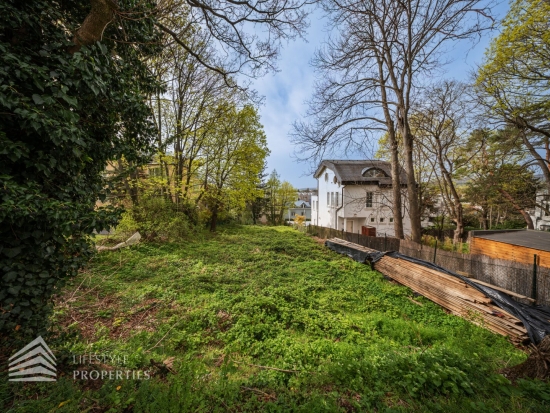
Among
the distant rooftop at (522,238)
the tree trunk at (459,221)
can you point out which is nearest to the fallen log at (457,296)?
the distant rooftop at (522,238)

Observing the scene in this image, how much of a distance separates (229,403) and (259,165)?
44.8 feet

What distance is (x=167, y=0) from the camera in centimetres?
449

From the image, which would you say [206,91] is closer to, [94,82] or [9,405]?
[94,82]

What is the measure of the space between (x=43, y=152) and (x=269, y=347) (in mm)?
3781

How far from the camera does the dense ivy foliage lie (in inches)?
77.8

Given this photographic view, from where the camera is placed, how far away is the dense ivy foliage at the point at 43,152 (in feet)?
6.48

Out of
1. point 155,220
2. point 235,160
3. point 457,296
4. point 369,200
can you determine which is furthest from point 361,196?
point 155,220

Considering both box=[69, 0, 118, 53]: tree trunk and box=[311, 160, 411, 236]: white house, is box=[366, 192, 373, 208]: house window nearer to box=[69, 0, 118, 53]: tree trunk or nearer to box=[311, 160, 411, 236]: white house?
box=[311, 160, 411, 236]: white house

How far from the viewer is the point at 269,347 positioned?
10.7 feet

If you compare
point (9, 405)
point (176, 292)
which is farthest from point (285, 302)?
point (9, 405)

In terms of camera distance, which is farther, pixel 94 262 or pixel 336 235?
pixel 336 235

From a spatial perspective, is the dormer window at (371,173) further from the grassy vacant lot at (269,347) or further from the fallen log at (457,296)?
the grassy vacant lot at (269,347)

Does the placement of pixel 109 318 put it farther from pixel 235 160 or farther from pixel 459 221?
pixel 459 221

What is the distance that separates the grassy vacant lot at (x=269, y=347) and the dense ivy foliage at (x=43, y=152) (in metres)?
0.87
